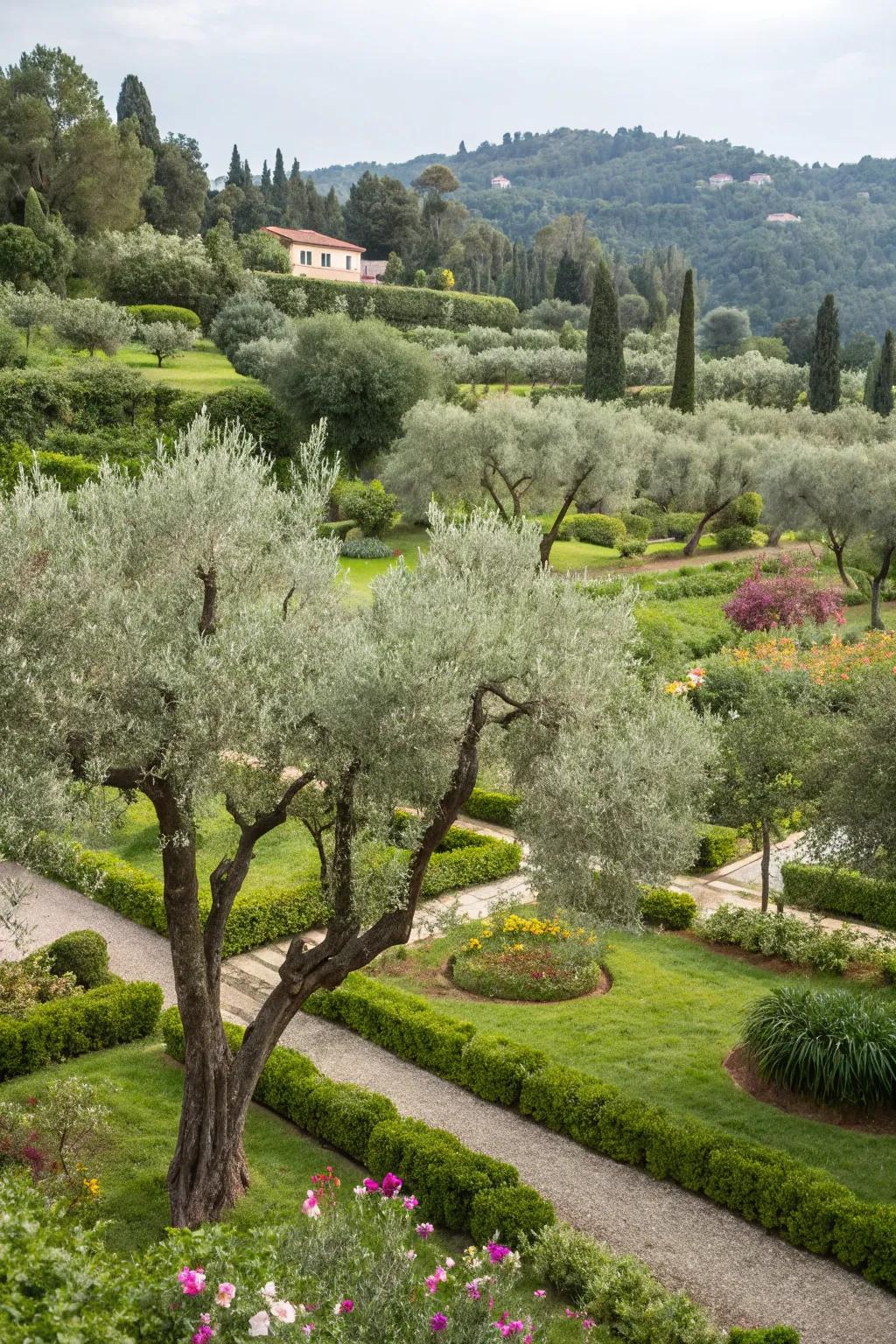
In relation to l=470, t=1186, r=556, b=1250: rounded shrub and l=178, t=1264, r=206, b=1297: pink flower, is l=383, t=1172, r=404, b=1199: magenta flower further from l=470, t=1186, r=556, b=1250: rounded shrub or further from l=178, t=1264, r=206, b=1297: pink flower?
l=178, t=1264, r=206, b=1297: pink flower

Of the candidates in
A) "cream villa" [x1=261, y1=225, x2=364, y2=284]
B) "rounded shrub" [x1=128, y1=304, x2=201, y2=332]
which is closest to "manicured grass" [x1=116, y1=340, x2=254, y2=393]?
"rounded shrub" [x1=128, y1=304, x2=201, y2=332]

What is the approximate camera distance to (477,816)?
19922 mm

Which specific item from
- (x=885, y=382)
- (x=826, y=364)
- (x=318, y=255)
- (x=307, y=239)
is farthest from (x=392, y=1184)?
(x=307, y=239)

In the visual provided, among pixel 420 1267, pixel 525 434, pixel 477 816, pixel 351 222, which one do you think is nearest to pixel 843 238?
pixel 351 222

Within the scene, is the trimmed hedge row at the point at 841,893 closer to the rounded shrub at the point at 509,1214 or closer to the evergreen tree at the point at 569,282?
the rounded shrub at the point at 509,1214

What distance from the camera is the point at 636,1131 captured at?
33.3ft

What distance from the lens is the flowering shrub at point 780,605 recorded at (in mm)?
29109

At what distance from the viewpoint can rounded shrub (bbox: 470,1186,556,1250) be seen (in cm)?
884

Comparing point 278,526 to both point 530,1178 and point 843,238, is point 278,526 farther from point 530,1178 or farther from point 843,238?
point 843,238

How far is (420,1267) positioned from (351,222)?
102m

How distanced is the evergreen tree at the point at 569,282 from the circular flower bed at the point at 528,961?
3130 inches

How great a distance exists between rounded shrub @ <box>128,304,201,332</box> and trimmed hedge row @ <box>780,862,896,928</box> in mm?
42744

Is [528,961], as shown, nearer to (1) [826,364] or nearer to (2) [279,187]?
(1) [826,364]

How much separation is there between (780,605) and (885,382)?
1133 inches
